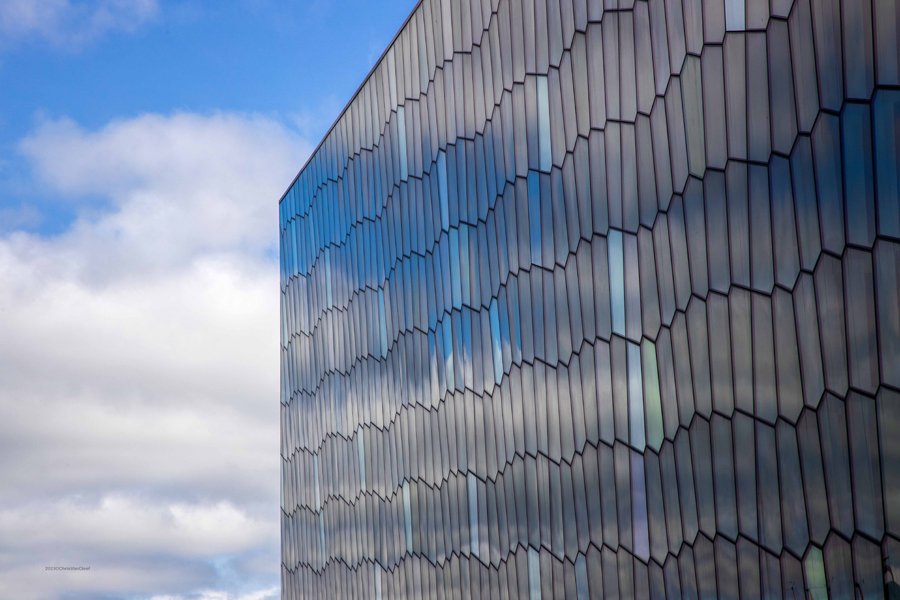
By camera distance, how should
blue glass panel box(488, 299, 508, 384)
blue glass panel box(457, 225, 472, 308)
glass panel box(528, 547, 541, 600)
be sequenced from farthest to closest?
1. blue glass panel box(457, 225, 472, 308)
2. blue glass panel box(488, 299, 508, 384)
3. glass panel box(528, 547, 541, 600)

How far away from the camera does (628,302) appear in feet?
67.5

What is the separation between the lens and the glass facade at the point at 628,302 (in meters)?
15.3

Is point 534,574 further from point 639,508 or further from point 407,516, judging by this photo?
point 407,516

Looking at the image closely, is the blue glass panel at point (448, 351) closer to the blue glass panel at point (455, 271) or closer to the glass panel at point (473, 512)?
the blue glass panel at point (455, 271)

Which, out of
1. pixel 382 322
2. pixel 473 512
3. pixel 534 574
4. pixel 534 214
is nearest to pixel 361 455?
pixel 382 322

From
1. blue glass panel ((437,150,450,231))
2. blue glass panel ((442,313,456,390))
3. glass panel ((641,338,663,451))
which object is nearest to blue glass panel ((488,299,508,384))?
blue glass panel ((442,313,456,390))

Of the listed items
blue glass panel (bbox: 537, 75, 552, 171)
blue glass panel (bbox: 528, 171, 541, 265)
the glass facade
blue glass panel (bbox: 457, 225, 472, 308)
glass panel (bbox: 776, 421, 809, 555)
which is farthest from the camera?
blue glass panel (bbox: 457, 225, 472, 308)

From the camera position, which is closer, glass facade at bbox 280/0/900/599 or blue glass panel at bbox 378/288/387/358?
glass facade at bbox 280/0/900/599

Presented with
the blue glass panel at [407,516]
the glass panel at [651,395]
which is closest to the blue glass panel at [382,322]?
the blue glass panel at [407,516]

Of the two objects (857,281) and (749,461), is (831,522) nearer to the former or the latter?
(749,461)

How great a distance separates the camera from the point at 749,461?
676 inches

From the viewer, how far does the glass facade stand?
15289 mm

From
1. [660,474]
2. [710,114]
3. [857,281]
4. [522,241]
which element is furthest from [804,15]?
[522,241]

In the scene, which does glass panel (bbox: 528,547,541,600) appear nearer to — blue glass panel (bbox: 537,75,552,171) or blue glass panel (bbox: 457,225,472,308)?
blue glass panel (bbox: 457,225,472,308)
